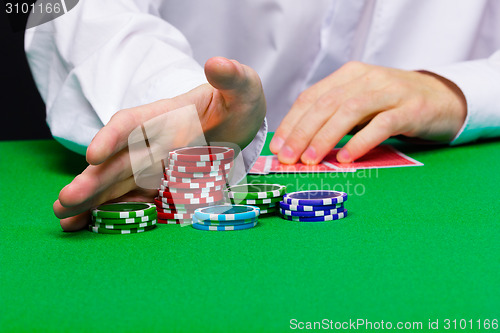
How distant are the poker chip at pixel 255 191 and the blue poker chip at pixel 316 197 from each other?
0.11 feet

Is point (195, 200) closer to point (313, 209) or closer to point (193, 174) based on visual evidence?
point (193, 174)

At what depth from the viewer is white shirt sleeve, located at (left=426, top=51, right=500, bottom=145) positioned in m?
2.28

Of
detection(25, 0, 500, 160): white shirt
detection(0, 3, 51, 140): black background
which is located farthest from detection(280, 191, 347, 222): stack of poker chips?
detection(0, 3, 51, 140): black background

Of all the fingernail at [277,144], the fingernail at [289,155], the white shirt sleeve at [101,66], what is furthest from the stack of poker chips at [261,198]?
the fingernail at [277,144]

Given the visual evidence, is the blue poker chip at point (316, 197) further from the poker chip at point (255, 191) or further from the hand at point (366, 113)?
the hand at point (366, 113)

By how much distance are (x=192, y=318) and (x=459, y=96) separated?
6.14 feet

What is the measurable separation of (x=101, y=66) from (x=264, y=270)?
4.59 feet

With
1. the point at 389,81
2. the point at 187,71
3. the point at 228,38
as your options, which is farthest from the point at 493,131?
the point at 228,38

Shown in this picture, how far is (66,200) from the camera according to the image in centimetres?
120

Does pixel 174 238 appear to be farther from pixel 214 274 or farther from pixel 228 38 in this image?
pixel 228 38

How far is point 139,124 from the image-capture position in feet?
4.39

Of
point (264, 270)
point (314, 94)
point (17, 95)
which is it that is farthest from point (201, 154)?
point (17, 95)

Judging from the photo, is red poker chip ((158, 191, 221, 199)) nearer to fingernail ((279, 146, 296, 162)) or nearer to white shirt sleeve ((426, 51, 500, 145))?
fingernail ((279, 146, 296, 162))

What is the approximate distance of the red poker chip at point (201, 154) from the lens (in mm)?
1376
